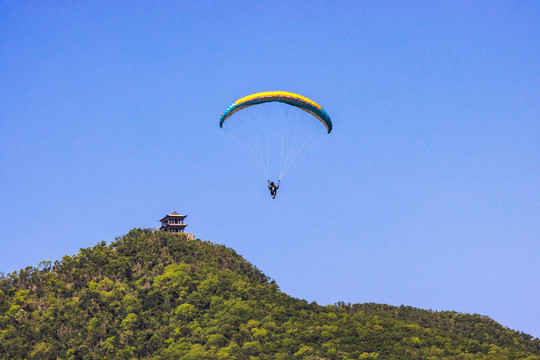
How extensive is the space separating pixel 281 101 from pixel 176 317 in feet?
176

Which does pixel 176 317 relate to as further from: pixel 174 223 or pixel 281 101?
pixel 281 101

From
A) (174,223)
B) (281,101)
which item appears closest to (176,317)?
(174,223)

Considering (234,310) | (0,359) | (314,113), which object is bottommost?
(0,359)

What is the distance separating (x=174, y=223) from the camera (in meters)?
144

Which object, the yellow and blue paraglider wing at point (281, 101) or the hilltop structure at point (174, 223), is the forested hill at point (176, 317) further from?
the yellow and blue paraglider wing at point (281, 101)

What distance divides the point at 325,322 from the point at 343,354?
1250 cm

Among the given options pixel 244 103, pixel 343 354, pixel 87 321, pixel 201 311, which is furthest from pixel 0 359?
pixel 244 103

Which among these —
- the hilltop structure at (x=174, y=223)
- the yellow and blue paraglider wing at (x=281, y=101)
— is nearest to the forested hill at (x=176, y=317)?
the hilltop structure at (x=174, y=223)

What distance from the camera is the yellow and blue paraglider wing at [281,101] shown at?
66.4m

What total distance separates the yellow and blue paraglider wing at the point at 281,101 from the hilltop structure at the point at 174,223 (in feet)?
253

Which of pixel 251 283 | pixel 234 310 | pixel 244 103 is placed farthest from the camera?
pixel 251 283

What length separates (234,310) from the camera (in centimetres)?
10894

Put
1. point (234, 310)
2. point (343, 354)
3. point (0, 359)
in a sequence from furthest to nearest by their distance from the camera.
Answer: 1. point (234, 310)
2. point (0, 359)
3. point (343, 354)

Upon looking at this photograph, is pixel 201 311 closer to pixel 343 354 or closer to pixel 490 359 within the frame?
pixel 343 354
